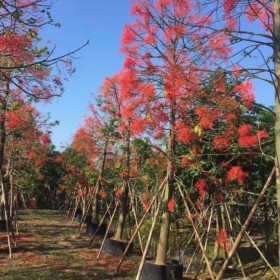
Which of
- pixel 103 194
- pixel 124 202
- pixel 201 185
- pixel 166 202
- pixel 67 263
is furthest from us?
pixel 103 194

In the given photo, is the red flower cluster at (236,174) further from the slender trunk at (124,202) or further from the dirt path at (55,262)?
the slender trunk at (124,202)

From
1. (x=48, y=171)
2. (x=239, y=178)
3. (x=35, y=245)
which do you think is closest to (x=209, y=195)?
(x=239, y=178)

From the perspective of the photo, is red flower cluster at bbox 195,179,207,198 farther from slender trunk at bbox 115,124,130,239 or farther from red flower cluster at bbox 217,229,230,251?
slender trunk at bbox 115,124,130,239

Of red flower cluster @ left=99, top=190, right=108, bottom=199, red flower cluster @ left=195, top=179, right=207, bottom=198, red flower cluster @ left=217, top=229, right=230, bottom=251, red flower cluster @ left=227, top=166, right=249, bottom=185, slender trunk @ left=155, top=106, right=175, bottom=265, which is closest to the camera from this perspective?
slender trunk @ left=155, top=106, right=175, bottom=265

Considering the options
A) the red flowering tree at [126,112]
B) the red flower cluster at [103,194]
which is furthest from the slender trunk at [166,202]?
the red flower cluster at [103,194]

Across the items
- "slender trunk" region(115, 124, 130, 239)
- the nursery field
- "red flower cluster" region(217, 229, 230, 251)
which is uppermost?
"slender trunk" region(115, 124, 130, 239)

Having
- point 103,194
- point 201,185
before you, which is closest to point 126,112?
point 201,185

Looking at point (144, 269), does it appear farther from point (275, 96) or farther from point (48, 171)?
point (48, 171)

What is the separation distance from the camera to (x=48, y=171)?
125ft

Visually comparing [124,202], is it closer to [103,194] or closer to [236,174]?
[103,194]

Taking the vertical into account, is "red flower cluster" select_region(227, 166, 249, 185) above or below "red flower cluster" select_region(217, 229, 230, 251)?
above

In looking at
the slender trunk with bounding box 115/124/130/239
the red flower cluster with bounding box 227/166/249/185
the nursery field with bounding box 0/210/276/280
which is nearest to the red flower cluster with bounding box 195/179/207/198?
the red flower cluster with bounding box 227/166/249/185

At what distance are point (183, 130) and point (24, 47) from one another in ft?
13.6

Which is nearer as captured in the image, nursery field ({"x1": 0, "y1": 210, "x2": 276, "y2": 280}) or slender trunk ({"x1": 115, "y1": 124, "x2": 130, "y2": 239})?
nursery field ({"x1": 0, "y1": 210, "x2": 276, "y2": 280})
